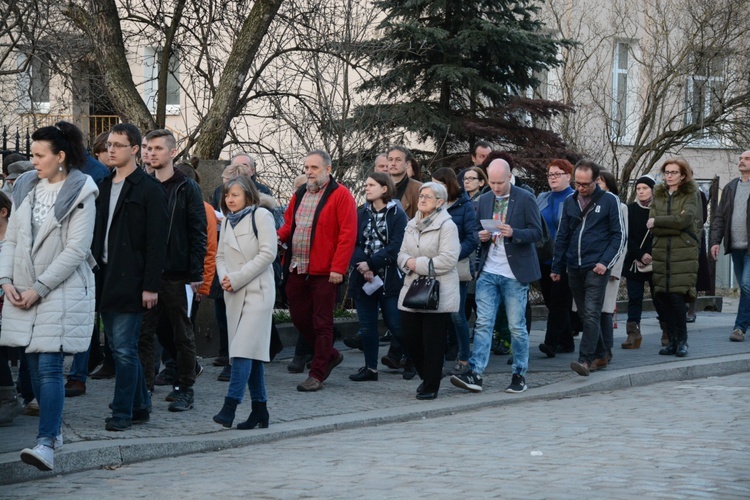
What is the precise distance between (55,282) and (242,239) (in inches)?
68.0

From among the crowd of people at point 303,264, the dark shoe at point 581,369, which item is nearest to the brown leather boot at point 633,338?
the crowd of people at point 303,264

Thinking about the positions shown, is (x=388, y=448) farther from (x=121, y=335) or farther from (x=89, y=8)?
(x=89, y=8)

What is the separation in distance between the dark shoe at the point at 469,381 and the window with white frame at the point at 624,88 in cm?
1471

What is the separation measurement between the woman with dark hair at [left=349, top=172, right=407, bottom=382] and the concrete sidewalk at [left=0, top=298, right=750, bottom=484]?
432 millimetres

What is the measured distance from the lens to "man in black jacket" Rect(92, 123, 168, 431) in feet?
26.0

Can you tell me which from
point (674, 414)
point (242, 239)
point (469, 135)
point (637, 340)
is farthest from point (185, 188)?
point (469, 135)

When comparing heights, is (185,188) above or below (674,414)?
above

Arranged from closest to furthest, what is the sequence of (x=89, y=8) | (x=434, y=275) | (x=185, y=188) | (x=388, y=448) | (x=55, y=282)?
(x=55, y=282) < (x=388, y=448) < (x=185, y=188) < (x=434, y=275) < (x=89, y=8)

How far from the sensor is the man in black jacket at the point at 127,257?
7.93m

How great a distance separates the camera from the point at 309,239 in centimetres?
1024

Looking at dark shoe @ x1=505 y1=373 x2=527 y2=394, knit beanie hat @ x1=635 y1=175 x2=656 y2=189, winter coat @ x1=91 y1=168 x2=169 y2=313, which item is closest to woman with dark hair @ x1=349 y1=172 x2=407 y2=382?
dark shoe @ x1=505 y1=373 x2=527 y2=394

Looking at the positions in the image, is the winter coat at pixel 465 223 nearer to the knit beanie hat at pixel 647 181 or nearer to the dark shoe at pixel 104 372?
the dark shoe at pixel 104 372

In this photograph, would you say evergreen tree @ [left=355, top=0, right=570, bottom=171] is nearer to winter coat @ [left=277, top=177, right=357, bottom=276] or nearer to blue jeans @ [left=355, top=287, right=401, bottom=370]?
blue jeans @ [left=355, top=287, right=401, bottom=370]

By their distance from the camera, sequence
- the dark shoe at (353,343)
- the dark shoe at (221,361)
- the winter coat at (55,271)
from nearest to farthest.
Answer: the winter coat at (55,271) → the dark shoe at (221,361) → the dark shoe at (353,343)
